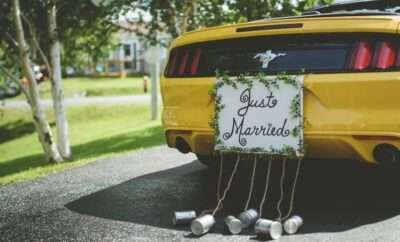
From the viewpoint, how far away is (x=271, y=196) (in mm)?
5105

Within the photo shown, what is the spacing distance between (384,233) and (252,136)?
1.32 m

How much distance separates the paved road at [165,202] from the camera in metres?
4.05

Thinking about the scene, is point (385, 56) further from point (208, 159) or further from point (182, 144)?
point (208, 159)

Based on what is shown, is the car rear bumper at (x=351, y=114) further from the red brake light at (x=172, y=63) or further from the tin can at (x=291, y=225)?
the red brake light at (x=172, y=63)

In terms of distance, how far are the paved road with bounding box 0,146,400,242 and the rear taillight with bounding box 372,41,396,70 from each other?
1181mm

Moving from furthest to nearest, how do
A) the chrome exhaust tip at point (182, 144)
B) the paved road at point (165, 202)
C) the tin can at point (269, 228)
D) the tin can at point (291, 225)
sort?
the chrome exhaust tip at point (182, 144) < the paved road at point (165, 202) < the tin can at point (291, 225) < the tin can at point (269, 228)

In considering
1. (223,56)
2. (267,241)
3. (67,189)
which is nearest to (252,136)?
(223,56)

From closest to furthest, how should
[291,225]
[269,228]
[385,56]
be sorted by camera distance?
[269,228] < [291,225] < [385,56]

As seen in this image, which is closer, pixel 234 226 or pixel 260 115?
pixel 234 226

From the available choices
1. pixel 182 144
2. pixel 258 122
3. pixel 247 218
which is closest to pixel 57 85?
pixel 182 144

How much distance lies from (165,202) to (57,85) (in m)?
7.73

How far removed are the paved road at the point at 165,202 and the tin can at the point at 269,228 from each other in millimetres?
56

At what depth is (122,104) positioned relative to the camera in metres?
23.3

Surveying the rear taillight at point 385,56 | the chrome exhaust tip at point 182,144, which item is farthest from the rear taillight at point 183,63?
the rear taillight at point 385,56
